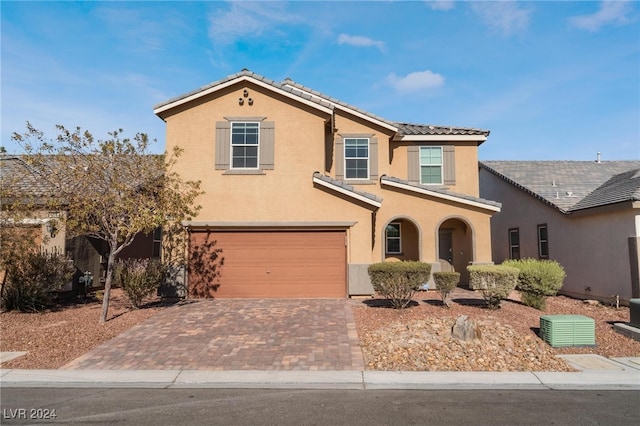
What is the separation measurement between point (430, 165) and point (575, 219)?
5.78 metres

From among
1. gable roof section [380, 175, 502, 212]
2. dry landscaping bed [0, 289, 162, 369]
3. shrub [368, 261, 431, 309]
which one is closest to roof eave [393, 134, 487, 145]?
gable roof section [380, 175, 502, 212]

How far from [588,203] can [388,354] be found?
10821 millimetres

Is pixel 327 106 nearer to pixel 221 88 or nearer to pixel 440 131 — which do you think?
pixel 221 88

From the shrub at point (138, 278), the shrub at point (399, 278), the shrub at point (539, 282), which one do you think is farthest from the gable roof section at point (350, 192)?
the shrub at point (138, 278)

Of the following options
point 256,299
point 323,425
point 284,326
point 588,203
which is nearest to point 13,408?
point 323,425

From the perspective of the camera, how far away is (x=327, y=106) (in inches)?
547

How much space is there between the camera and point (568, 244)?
585 inches

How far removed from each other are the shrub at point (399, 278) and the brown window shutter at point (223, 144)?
654cm

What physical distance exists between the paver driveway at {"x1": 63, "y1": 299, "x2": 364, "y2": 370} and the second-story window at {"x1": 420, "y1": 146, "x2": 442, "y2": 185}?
307 inches

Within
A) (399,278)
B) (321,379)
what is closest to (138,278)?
(321,379)

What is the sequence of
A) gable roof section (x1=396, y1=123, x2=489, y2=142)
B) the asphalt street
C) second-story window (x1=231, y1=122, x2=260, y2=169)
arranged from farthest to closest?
gable roof section (x1=396, y1=123, x2=489, y2=142) → second-story window (x1=231, y1=122, x2=260, y2=169) → the asphalt street

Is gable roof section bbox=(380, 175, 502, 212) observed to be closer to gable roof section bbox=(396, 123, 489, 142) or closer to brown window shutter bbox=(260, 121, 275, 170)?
gable roof section bbox=(396, 123, 489, 142)

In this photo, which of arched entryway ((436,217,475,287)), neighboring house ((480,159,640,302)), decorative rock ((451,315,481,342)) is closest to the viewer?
decorative rock ((451,315,481,342))

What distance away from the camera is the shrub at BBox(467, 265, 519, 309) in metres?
10.4
